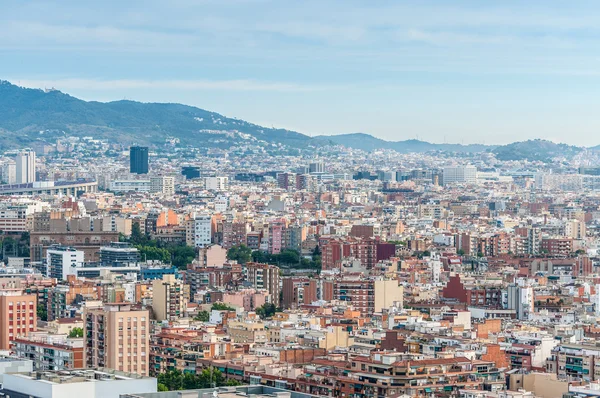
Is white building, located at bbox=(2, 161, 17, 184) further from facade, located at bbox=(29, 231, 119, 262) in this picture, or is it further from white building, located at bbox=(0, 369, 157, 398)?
white building, located at bbox=(0, 369, 157, 398)

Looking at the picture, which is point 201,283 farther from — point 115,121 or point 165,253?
point 115,121

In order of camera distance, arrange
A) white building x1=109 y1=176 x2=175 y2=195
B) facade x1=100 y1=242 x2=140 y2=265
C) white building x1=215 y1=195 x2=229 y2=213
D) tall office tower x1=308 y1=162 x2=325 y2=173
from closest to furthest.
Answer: facade x1=100 y1=242 x2=140 y2=265 < white building x1=215 y1=195 x2=229 y2=213 < white building x1=109 y1=176 x2=175 y2=195 < tall office tower x1=308 y1=162 x2=325 y2=173

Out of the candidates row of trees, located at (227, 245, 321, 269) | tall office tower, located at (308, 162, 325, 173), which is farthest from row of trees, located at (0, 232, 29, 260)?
tall office tower, located at (308, 162, 325, 173)

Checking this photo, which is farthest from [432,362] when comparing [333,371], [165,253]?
[165,253]

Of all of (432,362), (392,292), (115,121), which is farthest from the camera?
(115,121)

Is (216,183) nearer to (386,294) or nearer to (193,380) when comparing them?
(386,294)

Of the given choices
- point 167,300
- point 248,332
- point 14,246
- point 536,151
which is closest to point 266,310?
point 167,300

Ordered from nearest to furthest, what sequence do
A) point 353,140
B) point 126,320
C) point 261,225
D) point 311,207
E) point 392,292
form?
point 126,320 < point 392,292 < point 261,225 < point 311,207 < point 353,140
